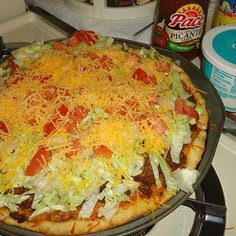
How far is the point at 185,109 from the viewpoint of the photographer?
93 cm

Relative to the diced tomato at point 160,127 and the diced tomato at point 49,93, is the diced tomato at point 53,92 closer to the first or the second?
the diced tomato at point 49,93

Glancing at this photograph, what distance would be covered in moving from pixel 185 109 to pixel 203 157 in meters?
0.14

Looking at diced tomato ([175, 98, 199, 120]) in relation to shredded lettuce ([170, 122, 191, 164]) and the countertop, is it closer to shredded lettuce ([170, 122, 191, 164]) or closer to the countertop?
shredded lettuce ([170, 122, 191, 164])

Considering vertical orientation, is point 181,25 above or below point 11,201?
above

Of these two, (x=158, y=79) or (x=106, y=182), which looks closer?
(x=106, y=182)

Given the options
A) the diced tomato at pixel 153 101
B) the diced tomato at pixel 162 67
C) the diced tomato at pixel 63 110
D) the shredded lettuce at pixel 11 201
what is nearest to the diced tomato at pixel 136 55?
the diced tomato at pixel 162 67

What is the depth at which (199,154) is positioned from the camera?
0.87m

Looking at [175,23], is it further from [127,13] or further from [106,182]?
[106,182]

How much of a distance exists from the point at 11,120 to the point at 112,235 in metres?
0.37

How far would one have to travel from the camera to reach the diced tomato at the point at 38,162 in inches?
31.8

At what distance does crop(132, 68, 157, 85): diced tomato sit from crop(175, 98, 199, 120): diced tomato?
89 mm

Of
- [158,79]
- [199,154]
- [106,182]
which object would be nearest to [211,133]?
[199,154]

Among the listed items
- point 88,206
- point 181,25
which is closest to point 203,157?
point 88,206

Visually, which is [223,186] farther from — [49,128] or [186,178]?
[49,128]
